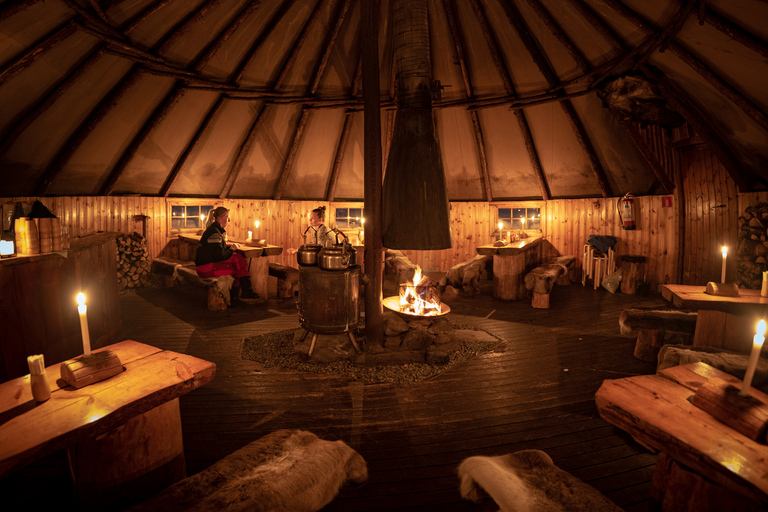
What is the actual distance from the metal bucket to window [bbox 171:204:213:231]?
6.56 m

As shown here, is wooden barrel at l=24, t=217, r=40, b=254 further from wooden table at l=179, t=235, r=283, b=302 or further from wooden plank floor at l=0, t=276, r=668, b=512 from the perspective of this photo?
wooden table at l=179, t=235, r=283, b=302

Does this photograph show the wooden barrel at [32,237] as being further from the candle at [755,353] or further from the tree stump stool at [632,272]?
the tree stump stool at [632,272]

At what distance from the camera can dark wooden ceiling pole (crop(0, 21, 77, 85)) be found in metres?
5.35

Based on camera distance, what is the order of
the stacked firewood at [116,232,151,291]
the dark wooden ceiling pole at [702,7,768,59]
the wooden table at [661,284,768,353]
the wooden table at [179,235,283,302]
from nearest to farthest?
the wooden table at [661,284,768,353], the dark wooden ceiling pole at [702,7,768,59], the wooden table at [179,235,283,302], the stacked firewood at [116,232,151,291]

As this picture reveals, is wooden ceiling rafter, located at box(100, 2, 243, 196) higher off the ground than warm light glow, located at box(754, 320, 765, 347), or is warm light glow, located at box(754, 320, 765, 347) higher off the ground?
wooden ceiling rafter, located at box(100, 2, 243, 196)

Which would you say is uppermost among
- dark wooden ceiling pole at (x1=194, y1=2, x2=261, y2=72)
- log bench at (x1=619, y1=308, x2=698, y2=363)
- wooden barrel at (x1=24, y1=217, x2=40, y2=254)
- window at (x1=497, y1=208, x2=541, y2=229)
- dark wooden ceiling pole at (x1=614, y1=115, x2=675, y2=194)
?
dark wooden ceiling pole at (x1=194, y1=2, x2=261, y2=72)

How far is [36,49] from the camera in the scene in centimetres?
534

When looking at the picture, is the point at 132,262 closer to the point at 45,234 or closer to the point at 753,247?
the point at 45,234

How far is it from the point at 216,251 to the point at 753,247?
29.6 feet

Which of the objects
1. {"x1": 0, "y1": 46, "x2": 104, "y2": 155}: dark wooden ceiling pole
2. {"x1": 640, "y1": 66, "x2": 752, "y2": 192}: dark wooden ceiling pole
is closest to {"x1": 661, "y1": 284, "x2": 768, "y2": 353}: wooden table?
{"x1": 640, "y1": 66, "x2": 752, "y2": 192}: dark wooden ceiling pole

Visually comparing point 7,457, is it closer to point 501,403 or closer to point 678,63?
point 501,403

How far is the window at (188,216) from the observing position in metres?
10.2

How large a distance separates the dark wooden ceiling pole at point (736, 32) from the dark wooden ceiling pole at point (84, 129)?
8.17 metres

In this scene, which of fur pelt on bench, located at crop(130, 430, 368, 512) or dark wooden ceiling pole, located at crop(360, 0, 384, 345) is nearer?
fur pelt on bench, located at crop(130, 430, 368, 512)
